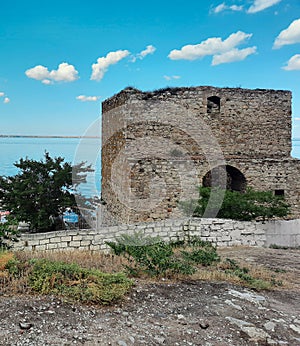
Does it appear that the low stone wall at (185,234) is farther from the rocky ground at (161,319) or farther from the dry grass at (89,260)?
the rocky ground at (161,319)

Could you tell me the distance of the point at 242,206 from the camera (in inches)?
432

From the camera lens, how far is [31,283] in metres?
5.10

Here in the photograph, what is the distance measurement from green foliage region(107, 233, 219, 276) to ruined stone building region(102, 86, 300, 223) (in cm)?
355

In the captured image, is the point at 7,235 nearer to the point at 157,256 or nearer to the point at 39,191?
the point at 157,256

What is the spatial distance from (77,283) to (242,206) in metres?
7.05

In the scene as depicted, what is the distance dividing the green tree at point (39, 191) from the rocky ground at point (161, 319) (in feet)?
33.6

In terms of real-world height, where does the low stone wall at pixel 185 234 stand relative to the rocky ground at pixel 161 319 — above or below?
above

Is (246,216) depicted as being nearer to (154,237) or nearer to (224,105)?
(154,237)

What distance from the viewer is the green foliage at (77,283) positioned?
4.84m

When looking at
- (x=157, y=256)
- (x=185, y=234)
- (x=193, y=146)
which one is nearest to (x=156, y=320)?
(x=157, y=256)

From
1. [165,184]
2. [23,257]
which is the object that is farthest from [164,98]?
[23,257]

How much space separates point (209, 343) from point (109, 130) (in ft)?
39.3

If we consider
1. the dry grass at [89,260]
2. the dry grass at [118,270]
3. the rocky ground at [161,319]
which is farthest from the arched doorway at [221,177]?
A: the rocky ground at [161,319]

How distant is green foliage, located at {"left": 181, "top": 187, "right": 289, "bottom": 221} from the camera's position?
11055 millimetres
